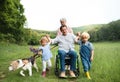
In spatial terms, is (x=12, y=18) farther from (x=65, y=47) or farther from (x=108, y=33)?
(x=65, y=47)

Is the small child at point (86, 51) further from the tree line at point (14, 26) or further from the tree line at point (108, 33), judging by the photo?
the tree line at point (14, 26)

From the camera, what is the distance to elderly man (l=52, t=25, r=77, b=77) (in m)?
9.35

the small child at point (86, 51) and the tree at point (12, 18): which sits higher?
the tree at point (12, 18)

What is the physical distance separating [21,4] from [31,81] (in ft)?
81.3

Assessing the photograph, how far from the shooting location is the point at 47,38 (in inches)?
386

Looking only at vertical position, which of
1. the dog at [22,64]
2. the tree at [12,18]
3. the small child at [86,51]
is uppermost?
the tree at [12,18]

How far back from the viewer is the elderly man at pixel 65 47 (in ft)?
30.7

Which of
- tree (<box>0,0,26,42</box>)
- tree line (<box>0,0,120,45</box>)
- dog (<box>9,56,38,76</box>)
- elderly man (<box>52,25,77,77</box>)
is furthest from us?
tree (<box>0,0,26,42</box>)

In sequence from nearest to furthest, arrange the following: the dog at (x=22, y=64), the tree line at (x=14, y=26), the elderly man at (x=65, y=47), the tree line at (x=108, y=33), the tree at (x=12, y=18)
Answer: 1. the elderly man at (x=65, y=47)
2. the dog at (x=22, y=64)
3. the tree line at (x=108, y=33)
4. the tree line at (x=14, y=26)
5. the tree at (x=12, y=18)

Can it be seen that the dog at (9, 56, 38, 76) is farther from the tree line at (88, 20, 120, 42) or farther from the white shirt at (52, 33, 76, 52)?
the tree line at (88, 20, 120, 42)

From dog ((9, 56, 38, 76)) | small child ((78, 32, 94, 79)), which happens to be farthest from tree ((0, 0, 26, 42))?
small child ((78, 32, 94, 79))

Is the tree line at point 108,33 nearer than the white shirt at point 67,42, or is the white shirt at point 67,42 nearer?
the white shirt at point 67,42

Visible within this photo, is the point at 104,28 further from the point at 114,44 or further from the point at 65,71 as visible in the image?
the point at 65,71

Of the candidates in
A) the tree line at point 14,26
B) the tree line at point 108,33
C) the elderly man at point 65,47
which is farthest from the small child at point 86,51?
the tree line at point 14,26
